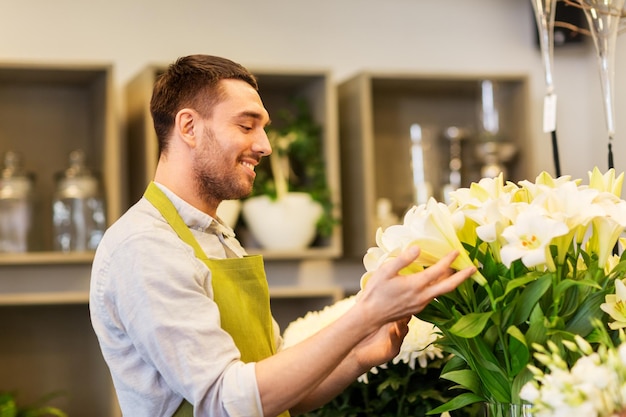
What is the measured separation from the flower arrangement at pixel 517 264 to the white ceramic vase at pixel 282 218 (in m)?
2.12

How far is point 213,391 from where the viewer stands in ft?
4.79

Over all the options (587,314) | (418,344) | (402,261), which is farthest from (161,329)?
(587,314)

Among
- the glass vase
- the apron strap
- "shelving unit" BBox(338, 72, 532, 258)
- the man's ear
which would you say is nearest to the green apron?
the apron strap

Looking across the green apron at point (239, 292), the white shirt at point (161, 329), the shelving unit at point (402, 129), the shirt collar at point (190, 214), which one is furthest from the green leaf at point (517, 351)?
the shelving unit at point (402, 129)

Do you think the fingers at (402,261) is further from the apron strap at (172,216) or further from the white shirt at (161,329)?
the apron strap at (172,216)

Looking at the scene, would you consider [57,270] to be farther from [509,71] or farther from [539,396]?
[539,396]

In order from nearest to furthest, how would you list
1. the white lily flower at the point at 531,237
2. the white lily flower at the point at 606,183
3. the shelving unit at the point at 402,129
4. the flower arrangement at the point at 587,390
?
the flower arrangement at the point at 587,390 → the white lily flower at the point at 531,237 → the white lily flower at the point at 606,183 → the shelving unit at the point at 402,129

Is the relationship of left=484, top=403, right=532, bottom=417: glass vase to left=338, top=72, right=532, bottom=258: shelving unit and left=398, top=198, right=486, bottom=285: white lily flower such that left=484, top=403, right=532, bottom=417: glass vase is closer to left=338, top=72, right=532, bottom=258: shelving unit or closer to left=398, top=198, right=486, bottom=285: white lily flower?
left=398, top=198, right=486, bottom=285: white lily flower

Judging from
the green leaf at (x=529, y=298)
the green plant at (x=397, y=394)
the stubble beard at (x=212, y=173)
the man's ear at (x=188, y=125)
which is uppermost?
the man's ear at (x=188, y=125)

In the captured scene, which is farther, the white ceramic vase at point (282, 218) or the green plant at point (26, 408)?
the white ceramic vase at point (282, 218)

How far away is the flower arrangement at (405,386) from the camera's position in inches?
70.9

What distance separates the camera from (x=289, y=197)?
11.6 ft

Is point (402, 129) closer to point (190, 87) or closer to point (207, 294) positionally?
point (190, 87)

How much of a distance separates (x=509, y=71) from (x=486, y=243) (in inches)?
117
